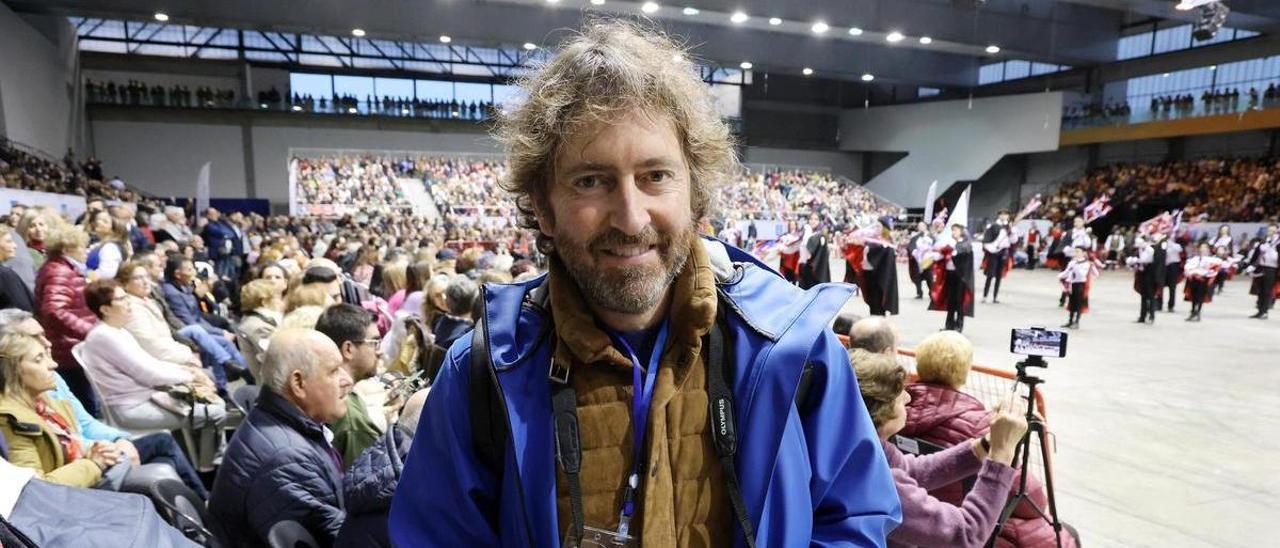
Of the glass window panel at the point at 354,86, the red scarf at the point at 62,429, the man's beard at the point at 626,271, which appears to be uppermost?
the glass window panel at the point at 354,86

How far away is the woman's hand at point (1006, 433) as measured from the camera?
6.99 ft

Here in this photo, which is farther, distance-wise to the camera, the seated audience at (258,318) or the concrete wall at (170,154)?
the concrete wall at (170,154)

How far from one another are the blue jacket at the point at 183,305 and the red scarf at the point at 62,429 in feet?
9.64

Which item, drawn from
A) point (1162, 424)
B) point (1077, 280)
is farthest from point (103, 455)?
point (1077, 280)

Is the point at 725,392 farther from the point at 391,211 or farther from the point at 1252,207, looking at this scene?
the point at 1252,207

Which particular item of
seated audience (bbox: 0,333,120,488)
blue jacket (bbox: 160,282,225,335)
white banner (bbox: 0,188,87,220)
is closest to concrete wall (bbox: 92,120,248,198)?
white banner (bbox: 0,188,87,220)

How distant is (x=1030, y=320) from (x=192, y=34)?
3522 cm

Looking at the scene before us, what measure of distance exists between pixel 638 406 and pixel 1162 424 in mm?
6477

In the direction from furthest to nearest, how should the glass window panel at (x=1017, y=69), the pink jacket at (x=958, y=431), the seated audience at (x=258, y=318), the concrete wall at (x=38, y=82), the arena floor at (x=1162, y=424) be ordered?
1. the glass window panel at (x=1017, y=69)
2. the concrete wall at (x=38, y=82)
3. the seated audience at (x=258, y=318)
4. the arena floor at (x=1162, y=424)
5. the pink jacket at (x=958, y=431)

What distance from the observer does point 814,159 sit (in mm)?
39781

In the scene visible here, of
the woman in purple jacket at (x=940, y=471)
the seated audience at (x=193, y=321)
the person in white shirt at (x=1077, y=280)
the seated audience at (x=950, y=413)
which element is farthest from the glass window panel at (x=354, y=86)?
the woman in purple jacket at (x=940, y=471)

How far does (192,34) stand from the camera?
30.8 meters

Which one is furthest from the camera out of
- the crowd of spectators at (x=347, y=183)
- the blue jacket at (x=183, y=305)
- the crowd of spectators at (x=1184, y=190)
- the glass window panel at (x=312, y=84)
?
the glass window panel at (x=312, y=84)

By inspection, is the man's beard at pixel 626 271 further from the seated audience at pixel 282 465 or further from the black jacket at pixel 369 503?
the seated audience at pixel 282 465
